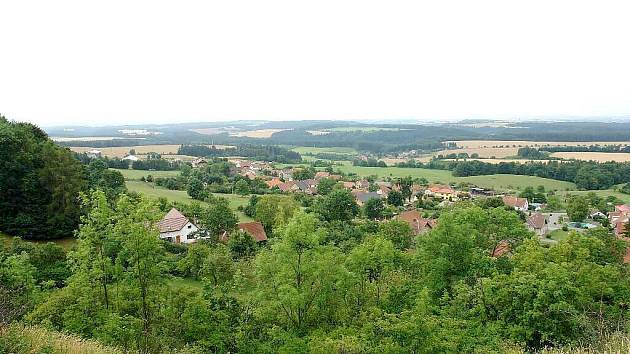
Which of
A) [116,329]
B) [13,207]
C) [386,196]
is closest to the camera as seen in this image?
[116,329]

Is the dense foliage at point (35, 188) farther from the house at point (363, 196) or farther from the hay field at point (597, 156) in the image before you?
the hay field at point (597, 156)

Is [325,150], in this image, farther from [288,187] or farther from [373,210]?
[373,210]

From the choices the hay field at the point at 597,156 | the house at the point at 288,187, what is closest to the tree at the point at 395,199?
the house at the point at 288,187

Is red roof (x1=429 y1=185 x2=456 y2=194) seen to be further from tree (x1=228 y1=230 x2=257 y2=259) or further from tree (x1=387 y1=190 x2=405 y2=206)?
tree (x1=228 y1=230 x2=257 y2=259)

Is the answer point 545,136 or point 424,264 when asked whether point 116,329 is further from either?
point 545,136

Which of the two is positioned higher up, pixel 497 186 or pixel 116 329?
pixel 116 329

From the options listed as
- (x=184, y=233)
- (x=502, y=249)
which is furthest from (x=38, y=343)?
(x=184, y=233)

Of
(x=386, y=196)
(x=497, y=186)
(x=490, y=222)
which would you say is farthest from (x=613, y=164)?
(x=490, y=222)
